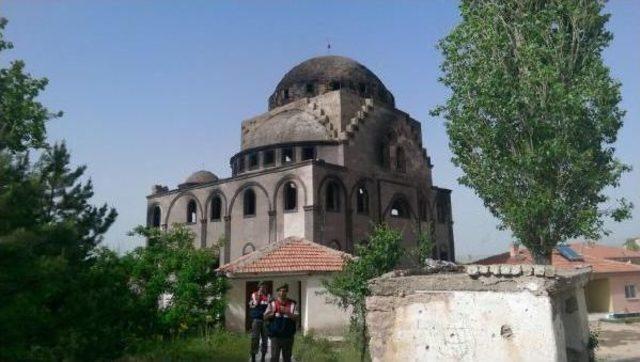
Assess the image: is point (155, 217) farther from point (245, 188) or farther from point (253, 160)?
point (245, 188)

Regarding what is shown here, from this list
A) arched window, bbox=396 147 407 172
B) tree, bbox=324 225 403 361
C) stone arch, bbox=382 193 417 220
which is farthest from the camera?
arched window, bbox=396 147 407 172

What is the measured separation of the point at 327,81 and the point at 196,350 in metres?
23.3

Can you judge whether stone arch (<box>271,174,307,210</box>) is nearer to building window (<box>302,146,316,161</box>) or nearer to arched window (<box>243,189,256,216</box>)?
arched window (<box>243,189,256,216</box>)

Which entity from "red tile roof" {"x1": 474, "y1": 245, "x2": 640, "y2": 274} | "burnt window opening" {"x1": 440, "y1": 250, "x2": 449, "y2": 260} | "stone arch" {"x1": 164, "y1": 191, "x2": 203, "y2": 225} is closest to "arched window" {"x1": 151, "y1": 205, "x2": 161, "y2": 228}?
"stone arch" {"x1": 164, "y1": 191, "x2": 203, "y2": 225}

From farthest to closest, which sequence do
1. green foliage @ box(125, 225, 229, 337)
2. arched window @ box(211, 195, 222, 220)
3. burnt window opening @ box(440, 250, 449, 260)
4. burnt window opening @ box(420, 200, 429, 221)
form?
burnt window opening @ box(440, 250, 449, 260), burnt window opening @ box(420, 200, 429, 221), arched window @ box(211, 195, 222, 220), green foliage @ box(125, 225, 229, 337)

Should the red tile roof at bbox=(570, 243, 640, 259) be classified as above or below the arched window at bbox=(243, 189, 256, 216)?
below

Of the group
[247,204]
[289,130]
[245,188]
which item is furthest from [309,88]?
[247,204]

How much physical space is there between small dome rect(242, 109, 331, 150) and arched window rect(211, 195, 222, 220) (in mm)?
3631

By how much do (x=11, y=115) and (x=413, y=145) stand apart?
2256 centimetres

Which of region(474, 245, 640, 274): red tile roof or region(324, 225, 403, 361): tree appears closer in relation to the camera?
region(324, 225, 403, 361): tree

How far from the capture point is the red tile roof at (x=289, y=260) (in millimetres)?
17344

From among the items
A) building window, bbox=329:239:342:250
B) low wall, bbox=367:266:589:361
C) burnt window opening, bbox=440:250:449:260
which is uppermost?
building window, bbox=329:239:342:250

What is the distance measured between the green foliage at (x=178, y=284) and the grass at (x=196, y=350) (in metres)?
0.64

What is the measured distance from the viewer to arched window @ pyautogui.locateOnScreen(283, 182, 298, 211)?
1049 inches
